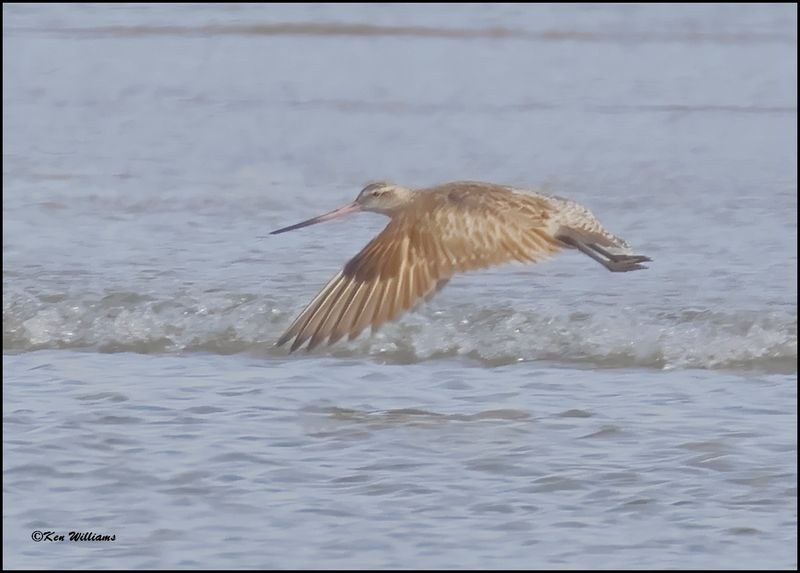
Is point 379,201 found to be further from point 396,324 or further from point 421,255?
point 421,255

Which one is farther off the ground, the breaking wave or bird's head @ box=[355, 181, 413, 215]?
bird's head @ box=[355, 181, 413, 215]

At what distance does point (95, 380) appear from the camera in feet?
21.6

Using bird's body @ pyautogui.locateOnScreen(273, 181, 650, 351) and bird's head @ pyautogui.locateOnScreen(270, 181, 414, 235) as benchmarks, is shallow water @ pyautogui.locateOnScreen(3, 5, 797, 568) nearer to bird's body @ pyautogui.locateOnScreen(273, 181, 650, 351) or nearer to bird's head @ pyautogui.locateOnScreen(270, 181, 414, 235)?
bird's body @ pyautogui.locateOnScreen(273, 181, 650, 351)

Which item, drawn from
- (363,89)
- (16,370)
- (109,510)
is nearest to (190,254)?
(16,370)

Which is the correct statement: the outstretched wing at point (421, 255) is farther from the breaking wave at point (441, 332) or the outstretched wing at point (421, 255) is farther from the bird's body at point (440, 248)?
the breaking wave at point (441, 332)

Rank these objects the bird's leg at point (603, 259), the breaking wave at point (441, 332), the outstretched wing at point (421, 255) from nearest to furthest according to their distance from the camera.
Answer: the outstretched wing at point (421, 255) → the bird's leg at point (603, 259) → the breaking wave at point (441, 332)

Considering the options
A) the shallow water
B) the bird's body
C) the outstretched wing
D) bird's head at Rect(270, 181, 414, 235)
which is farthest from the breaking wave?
the outstretched wing

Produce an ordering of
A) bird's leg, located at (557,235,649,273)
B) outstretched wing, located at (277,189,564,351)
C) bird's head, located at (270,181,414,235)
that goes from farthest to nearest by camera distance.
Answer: bird's head, located at (270,181,414,235) < bird's leg, located at (557,235,649,273) < outstretched wing, located at (277,189,564,351)

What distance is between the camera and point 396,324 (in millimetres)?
7137

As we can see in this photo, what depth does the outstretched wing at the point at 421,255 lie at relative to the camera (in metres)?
5.73

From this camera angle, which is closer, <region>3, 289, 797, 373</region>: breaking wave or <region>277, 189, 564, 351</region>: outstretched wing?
<region>277, 189, 564, 351</region>: outstretched wing

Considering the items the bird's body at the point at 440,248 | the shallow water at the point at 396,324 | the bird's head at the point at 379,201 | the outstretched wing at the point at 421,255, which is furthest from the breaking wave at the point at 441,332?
the outstretched wing at the point at 421,255

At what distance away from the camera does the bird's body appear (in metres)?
5.73

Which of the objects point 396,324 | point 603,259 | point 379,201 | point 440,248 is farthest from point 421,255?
point 396,324
